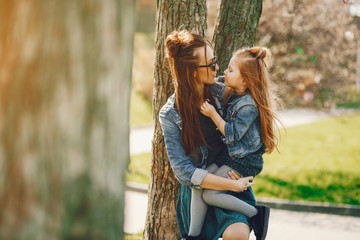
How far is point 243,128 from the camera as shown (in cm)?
280

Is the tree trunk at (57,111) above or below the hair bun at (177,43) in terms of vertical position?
below

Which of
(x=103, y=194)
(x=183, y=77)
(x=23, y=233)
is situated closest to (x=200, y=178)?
(x=183, y=77)

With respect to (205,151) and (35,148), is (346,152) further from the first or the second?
(35,148)

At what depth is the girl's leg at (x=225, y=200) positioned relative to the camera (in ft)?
9.49

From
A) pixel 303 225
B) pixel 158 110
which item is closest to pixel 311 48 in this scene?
pixel 303 225

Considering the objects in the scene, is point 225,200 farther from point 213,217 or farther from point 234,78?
point 234,78

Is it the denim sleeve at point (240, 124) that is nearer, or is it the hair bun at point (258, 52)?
the denim sleeve at point (240, 124)

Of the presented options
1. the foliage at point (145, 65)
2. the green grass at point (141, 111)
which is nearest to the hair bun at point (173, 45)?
the green grass at point (141, 111)

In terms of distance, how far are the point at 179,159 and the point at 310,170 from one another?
23.5 feet

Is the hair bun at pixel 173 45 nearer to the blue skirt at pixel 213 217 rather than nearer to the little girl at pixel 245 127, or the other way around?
the little girl at pixel 245 127

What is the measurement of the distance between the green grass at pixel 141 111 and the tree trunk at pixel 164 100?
12.9 meters

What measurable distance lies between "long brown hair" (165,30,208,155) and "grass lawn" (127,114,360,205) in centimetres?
302

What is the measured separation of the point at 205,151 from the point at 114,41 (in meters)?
1.59

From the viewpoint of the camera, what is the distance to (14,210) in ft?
4.48
